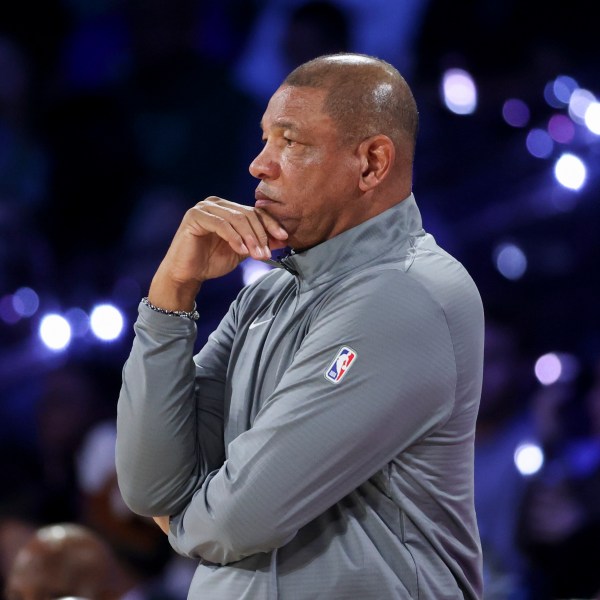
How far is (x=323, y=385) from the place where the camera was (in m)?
1.76

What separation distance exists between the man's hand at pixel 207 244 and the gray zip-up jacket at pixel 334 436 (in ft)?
0.17

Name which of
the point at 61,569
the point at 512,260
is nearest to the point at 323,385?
the point at 61,569

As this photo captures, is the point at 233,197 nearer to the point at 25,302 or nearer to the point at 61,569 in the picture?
the point at 25,302

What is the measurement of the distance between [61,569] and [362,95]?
1.92 meters

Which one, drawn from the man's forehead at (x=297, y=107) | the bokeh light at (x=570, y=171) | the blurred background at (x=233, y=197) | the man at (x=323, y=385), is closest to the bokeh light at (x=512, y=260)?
the blurred background at (x=233, y=197)

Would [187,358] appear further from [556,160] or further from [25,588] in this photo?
[556,160]

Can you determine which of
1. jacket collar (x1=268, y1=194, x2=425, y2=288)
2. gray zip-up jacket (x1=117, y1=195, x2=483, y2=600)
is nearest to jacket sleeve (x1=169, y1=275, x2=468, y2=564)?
gray zip-up jacket (x1=117, y1=195, x2=483, y2=600)

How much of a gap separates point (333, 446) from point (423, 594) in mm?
297

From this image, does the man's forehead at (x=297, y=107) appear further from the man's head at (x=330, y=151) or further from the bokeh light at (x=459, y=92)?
the bokeh light at (x=459, y=92)

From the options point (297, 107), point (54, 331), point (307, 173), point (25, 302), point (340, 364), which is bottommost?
point (54, 331)

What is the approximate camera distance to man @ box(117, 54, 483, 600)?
1.75m

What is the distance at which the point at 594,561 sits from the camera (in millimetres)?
4652

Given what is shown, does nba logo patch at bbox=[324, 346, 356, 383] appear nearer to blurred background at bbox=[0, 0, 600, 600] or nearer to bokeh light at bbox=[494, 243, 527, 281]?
blurred background at bbox=[0, 0, 600, 600]

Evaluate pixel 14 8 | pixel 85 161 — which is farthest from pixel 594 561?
pixel 14 8
